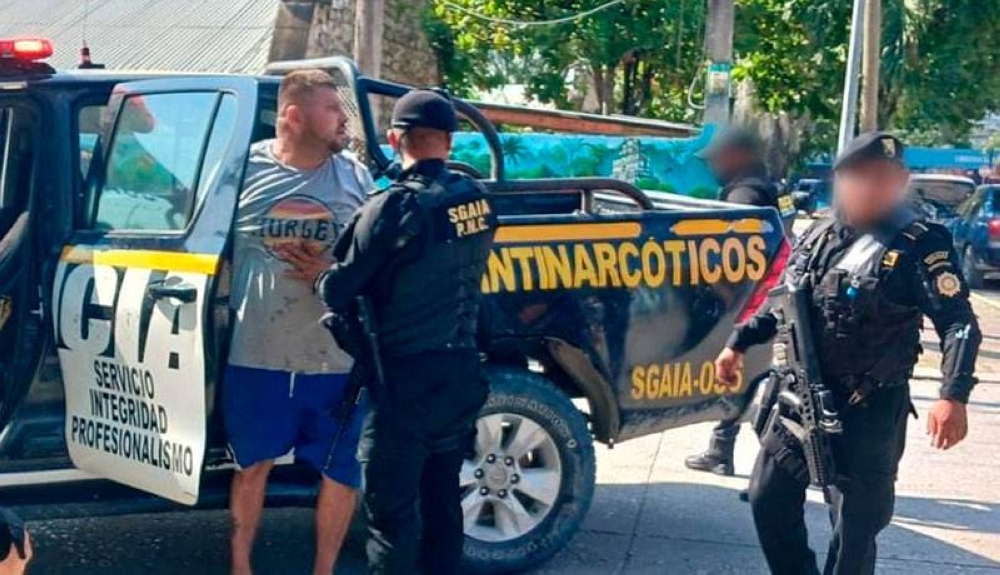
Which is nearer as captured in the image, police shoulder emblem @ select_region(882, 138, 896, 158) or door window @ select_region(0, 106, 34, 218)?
police shoulder emblem @ select_region(882, 138, 896, 158)

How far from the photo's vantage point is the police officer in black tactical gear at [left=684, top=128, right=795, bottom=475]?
7.33m

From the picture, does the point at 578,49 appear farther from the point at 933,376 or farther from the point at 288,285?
the point at 288,285

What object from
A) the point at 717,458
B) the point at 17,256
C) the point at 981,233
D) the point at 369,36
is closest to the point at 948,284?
the point at 17,256

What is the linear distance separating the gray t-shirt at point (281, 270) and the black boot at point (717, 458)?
3.06m

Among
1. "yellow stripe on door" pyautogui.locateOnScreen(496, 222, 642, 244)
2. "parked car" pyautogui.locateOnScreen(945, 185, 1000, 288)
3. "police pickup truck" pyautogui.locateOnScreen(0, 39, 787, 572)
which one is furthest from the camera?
"parked car" pyautogui.locateOnScreen(945, 185, 1000, 288)

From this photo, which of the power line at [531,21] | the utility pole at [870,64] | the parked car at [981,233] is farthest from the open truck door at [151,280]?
the parked car at [981,233]

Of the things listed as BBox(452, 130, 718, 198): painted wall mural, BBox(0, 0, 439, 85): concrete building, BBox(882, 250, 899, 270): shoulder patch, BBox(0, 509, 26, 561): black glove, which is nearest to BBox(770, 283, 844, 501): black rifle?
BBox(882, 250, 899, 270): shoulder patch

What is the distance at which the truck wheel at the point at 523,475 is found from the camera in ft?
17.8

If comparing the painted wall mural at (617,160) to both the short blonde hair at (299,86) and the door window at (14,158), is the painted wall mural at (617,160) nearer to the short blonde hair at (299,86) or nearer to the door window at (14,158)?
the door window at (14,158)

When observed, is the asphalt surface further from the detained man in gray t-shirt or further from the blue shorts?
the detained man in gray t-shirt

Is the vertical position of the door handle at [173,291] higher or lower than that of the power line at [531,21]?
lower

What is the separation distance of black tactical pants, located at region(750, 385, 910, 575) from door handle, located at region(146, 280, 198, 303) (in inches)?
72.9

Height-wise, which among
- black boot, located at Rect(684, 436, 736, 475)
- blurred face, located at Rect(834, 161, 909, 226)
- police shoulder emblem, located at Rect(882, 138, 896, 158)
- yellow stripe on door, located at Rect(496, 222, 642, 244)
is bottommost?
black boot, located at Rect(684, 436, 736, 475)

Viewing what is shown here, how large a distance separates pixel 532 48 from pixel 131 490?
56.5ft
